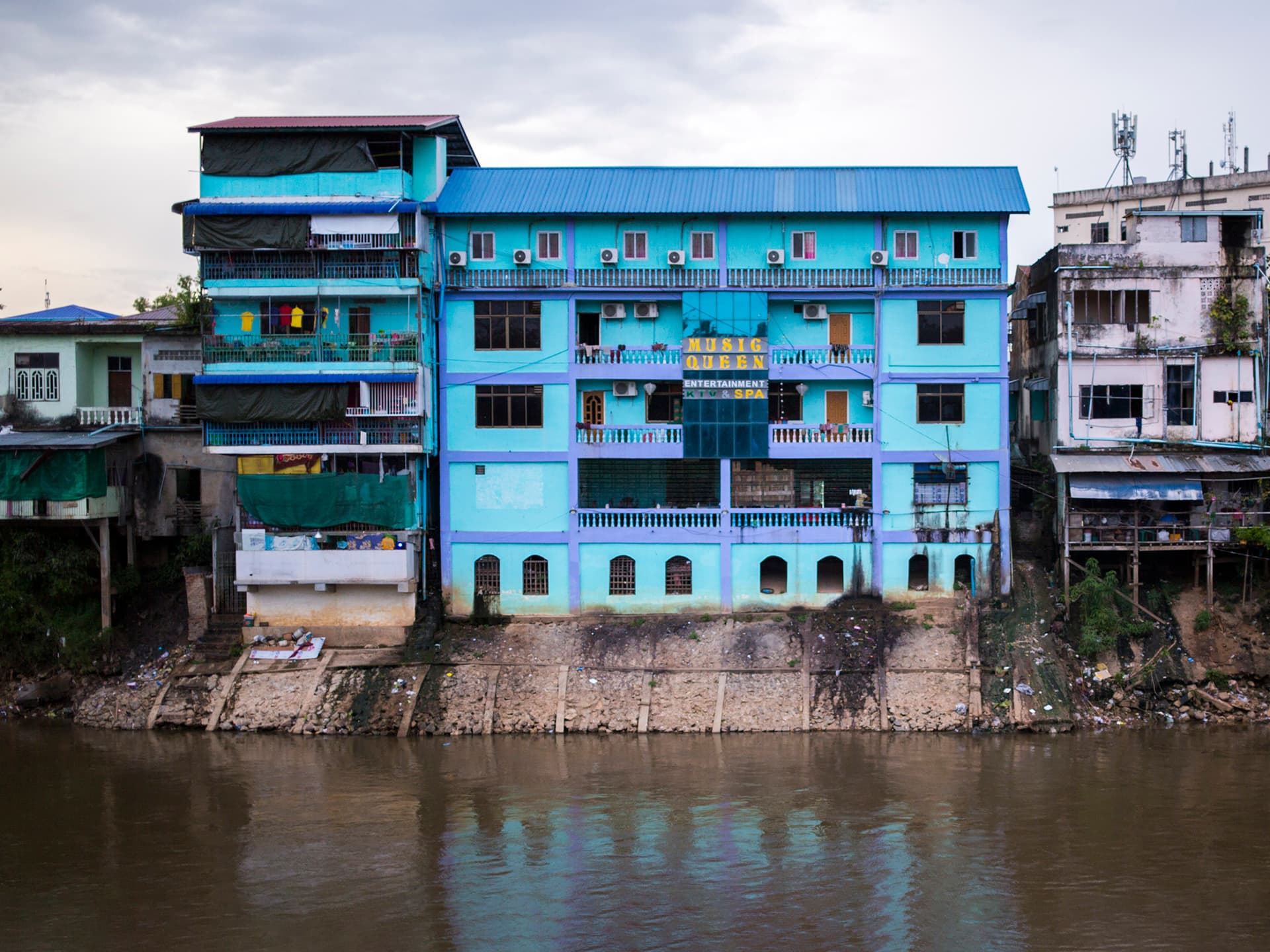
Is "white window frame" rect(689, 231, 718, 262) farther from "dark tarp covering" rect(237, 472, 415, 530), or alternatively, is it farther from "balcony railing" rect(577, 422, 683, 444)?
"dark tarp covering" rect(237, 472, 415, 530)

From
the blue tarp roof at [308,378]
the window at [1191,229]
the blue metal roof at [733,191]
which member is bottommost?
the blue tarp roof at [308,378]

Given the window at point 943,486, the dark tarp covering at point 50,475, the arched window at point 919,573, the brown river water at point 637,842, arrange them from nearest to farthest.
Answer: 1. the brown river water at point 637,842
2. the dark tarp covering at point 50,475
3. the window at point 943,486
4. the arched window at point 919,573

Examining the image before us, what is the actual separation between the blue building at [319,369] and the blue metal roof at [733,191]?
2.16m

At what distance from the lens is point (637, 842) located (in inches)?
903

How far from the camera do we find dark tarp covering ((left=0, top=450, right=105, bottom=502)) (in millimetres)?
32188

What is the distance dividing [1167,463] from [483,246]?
18352mm

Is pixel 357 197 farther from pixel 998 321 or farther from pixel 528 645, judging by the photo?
pixel 998 321

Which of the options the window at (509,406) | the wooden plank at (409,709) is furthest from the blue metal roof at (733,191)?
the wooden plank at (409,709)

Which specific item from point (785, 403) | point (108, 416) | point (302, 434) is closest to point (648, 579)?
point (785, 403)

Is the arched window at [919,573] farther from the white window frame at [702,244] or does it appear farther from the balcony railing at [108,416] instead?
the balcony railing at [108,416]

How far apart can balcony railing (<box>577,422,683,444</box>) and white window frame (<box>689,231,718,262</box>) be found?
4.41 meters

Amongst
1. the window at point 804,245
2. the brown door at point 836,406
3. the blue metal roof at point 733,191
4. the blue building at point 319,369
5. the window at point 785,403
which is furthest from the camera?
the window at point 785,403

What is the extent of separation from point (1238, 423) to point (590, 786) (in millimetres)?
19854

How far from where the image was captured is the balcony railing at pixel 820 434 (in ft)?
107
